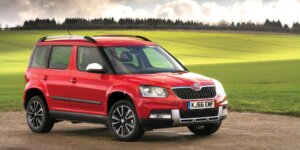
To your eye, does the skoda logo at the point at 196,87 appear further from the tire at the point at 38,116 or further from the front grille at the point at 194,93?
the tire at the point at 38,116

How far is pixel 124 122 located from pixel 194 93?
125 cm

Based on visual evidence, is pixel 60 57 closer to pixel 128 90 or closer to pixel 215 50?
pixel 128 90

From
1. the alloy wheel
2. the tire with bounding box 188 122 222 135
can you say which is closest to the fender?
the alloy wheel

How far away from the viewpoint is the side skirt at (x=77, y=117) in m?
11.8

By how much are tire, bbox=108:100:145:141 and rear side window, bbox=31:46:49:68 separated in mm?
2451

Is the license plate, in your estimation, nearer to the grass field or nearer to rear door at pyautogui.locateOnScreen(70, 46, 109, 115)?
rear door at pyautogui.locateOnScreen(70, 46, 109, 115)

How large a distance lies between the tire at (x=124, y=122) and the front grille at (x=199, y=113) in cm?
74

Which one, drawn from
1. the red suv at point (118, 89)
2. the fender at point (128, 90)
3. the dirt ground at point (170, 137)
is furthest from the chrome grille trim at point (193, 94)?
the dirt ground at point (170, 137)

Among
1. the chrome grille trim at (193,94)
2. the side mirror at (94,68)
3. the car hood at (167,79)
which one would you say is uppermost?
the side mirror at (94,68)

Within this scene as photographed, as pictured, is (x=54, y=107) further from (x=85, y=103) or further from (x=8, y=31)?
(x=8, y=31)

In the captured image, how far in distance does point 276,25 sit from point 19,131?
104m

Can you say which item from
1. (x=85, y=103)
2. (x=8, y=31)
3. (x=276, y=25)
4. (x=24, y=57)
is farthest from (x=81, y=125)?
(x=276, y=25)

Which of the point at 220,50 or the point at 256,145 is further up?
the point at 256,145

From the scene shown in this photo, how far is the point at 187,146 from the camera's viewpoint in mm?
10617
